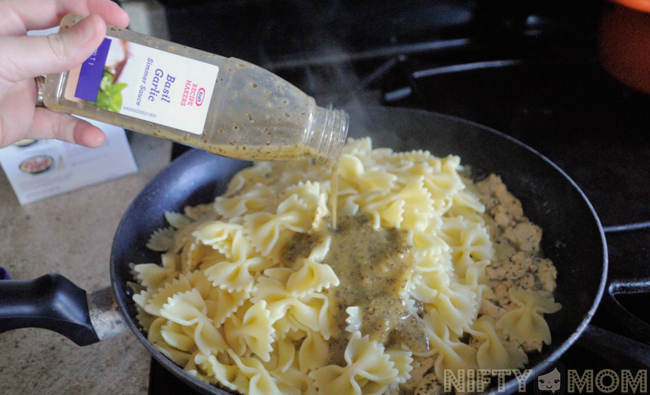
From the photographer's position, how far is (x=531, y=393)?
62.6 inches

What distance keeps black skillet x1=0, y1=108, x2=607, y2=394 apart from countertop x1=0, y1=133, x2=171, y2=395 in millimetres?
218

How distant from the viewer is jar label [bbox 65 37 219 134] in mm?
1378

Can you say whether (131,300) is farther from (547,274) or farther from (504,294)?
(547,274)

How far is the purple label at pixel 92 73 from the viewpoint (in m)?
1.37

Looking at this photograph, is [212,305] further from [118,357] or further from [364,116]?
[364,116]

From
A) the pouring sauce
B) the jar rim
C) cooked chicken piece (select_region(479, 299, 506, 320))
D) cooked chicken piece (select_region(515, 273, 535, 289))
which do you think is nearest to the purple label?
the pouring sauce

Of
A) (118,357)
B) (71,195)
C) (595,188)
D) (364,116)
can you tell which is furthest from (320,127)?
(71,195)

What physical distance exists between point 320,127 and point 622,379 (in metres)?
1.17

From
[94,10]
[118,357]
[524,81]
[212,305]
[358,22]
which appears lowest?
[118,357]

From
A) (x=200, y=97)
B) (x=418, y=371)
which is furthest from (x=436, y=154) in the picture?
(x=200, y=97)

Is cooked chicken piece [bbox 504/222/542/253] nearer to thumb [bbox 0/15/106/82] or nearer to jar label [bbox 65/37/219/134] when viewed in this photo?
jar label [bbox 65/37/219/134]

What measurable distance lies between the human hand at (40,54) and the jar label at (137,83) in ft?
0.24

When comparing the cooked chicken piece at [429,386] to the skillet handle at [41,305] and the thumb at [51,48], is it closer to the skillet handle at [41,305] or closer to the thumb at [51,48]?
the skillet handle at [41,305]

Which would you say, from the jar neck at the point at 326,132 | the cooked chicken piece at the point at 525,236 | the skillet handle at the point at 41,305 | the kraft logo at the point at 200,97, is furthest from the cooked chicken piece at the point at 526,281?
the skillet handle at the point at 41,305
